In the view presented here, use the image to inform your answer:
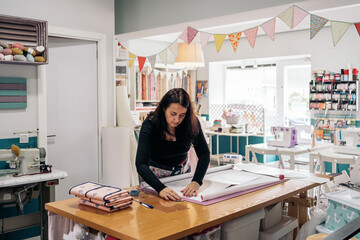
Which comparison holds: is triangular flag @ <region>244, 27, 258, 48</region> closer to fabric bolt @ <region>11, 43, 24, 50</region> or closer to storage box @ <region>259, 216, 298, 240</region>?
storage box @ <region>259, 216, 298, 240</region>

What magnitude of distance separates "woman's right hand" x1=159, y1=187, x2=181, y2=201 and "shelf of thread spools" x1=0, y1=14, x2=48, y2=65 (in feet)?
6.68

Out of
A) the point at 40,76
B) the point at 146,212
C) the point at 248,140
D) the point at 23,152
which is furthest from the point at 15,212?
the point at 248,140

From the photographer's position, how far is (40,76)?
3.93 m

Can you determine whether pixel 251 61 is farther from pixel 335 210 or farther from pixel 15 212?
pixel 335 210

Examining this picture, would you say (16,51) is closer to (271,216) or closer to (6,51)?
(6,51)

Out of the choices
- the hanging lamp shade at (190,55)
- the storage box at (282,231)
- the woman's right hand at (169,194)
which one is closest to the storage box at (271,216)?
the storage box at (282,231)

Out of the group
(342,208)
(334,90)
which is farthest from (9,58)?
(334,90)

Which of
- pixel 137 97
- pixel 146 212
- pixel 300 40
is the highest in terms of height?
pixel 300 40

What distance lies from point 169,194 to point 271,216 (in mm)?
783

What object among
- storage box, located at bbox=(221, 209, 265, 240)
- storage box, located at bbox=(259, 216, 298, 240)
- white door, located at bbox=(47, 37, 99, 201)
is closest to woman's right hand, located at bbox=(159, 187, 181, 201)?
storage box, located at bbox=(221, 209, 265, 240)

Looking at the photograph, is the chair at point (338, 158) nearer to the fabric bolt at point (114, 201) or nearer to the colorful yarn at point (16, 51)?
the fabric bolt at point (114, 201)

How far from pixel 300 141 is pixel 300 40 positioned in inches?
95.5

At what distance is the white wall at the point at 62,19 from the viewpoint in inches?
148

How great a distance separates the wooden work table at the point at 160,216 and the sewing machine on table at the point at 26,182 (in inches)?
49.6
